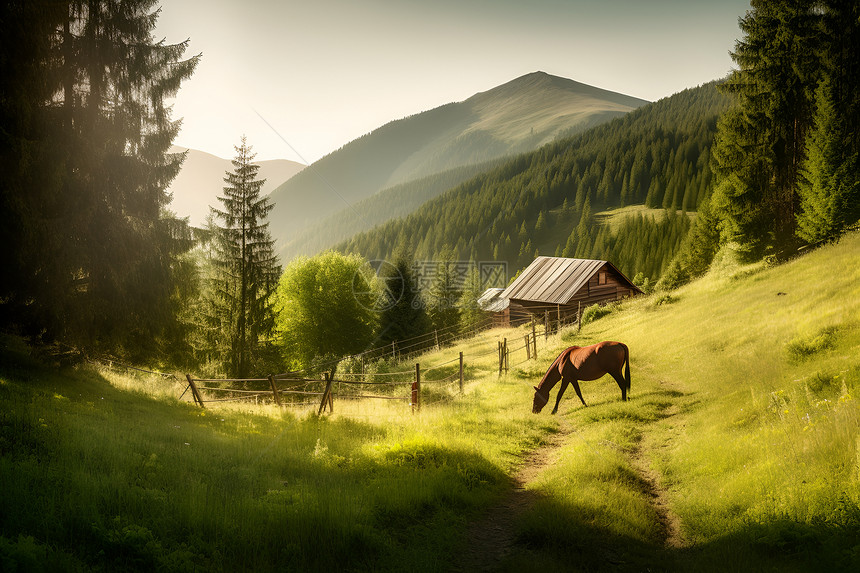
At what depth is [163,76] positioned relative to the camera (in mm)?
14516

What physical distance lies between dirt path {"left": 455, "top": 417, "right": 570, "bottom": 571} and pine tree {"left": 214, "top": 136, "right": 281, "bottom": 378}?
22417 mm

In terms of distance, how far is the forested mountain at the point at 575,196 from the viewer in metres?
118

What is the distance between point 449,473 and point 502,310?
4456 centimetres

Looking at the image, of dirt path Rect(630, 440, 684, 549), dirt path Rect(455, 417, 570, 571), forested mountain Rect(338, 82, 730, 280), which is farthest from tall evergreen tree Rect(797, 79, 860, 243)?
forested mountain Rect(338, 82, 730, 280)

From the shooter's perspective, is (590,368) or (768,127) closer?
(590,368)

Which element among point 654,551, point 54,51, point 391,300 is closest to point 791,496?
point 654,551

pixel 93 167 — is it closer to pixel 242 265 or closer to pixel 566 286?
pixel 242 265

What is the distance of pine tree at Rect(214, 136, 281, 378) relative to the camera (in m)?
28.1

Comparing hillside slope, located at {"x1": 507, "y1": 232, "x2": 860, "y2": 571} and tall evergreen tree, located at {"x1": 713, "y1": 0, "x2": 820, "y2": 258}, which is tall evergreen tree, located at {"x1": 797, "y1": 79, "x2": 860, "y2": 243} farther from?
hillside slope, located at {"x1": 507, "y1": 232, "x2": 860, "y2": 571}

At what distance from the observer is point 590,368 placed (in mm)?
14414

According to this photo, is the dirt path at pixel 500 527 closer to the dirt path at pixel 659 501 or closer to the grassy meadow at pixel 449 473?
the grassy meadow at pixel 449 473

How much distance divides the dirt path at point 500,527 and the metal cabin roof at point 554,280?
1089 inches

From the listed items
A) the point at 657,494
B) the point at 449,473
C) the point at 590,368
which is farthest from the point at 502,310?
the point at 449,473

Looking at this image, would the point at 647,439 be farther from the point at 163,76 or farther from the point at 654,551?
the point at 163,76
